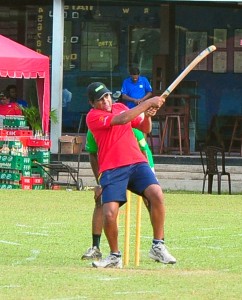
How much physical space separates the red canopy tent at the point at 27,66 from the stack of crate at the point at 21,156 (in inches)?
19.7

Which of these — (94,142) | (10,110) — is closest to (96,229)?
(94,142)

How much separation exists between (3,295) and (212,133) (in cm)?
1990

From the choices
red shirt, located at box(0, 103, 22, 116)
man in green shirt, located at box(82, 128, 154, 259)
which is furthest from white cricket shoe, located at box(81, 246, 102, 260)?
red shirt, located at box(0, 103, 22, 116)

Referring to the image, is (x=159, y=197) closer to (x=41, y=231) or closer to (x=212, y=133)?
(x=41, y=231)

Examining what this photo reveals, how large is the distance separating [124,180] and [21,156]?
1328 cm

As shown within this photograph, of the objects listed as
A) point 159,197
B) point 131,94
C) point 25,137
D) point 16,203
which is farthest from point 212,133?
point 159,197

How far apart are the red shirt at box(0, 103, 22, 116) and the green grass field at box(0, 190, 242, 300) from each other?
2693 millimetres

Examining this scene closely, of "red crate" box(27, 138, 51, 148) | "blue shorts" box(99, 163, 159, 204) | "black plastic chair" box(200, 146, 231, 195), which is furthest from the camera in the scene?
"red crate" box(27, 138, 51, 148)

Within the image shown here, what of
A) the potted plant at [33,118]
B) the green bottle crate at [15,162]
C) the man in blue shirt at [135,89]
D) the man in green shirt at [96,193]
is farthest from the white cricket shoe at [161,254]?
the man in blue shirt at [135,89]

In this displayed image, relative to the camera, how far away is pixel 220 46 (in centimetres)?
2958

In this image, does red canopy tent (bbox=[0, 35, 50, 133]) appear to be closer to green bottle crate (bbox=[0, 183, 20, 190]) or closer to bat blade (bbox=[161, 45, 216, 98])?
green bottle crate (bbox=[0, 183, 20, 190])

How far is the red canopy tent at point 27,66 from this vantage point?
2467 centimetres

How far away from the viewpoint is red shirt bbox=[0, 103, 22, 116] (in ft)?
85.4

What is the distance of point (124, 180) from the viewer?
12062 mm
